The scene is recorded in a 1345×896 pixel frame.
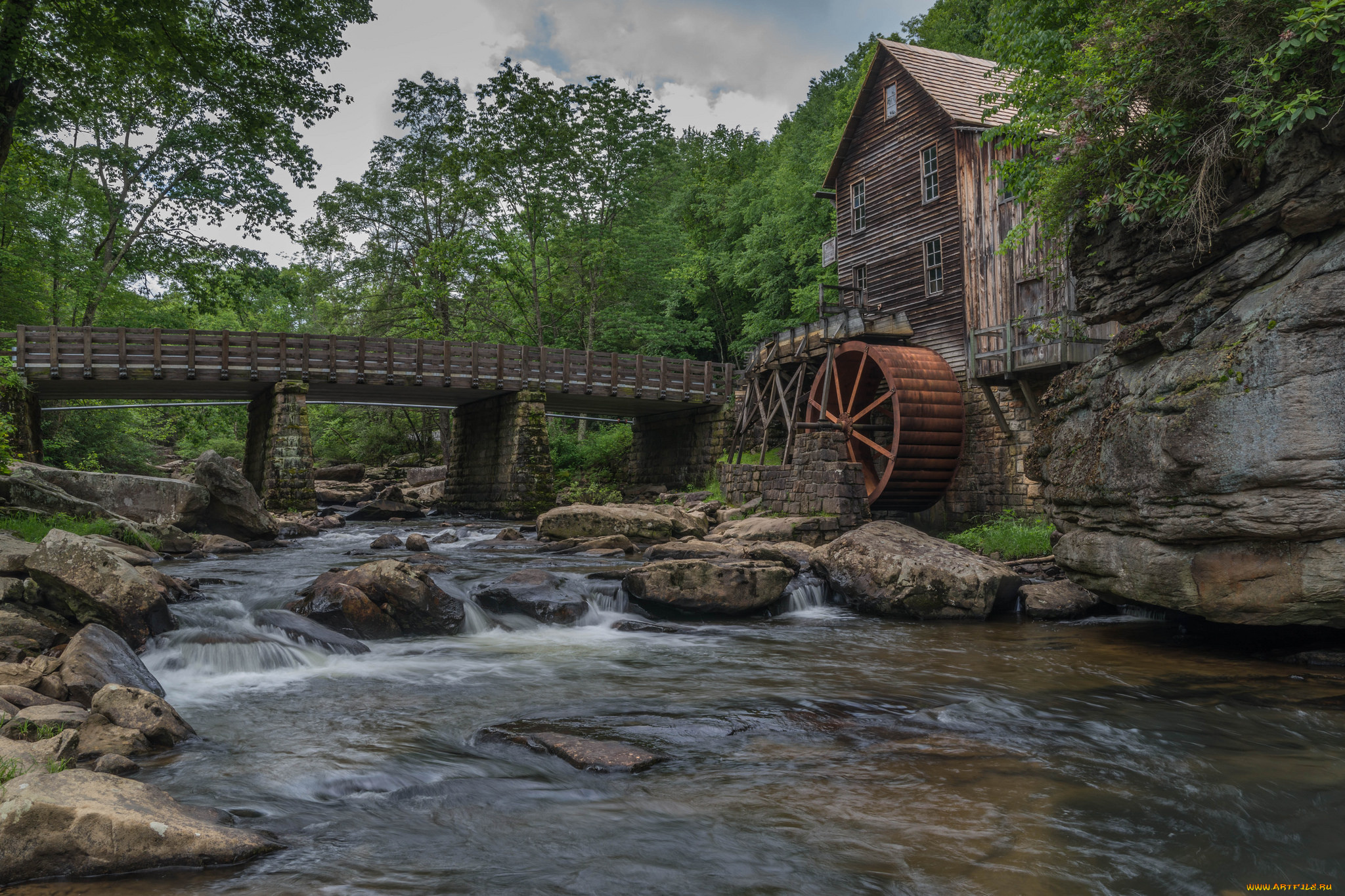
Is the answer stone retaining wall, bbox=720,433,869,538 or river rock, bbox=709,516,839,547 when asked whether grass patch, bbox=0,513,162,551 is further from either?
stone retaining wall, bbox=720,433,869,538

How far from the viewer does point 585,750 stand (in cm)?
434

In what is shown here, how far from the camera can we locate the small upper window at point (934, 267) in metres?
17.0

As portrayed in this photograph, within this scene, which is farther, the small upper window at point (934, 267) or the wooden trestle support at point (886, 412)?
the small upper window at point (934, 267)

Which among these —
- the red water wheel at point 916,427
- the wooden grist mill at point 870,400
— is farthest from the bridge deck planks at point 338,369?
the red water wheel at point 916,427

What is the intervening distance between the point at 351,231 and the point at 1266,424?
29.8 metres

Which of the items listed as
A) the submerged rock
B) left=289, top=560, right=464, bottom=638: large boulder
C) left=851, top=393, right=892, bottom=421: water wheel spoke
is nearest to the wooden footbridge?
left=851, top=393, right=892, bottom=421: water wheel spoke

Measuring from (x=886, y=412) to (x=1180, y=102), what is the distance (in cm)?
1267

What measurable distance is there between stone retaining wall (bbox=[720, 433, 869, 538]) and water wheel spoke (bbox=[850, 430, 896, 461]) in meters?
1.22

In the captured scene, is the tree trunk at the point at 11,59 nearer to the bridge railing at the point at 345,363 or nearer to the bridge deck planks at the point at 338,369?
the bridge railing at the point at 345,363

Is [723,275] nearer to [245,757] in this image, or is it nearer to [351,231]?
[351,231]

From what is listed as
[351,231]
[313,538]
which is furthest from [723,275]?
[313,538]

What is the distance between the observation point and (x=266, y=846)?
3127mm

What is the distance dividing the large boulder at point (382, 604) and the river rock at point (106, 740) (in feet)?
10.5

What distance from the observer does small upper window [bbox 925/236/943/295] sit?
17047 millimetres
